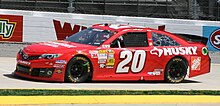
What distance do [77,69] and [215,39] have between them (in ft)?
35.7

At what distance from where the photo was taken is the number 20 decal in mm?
12641

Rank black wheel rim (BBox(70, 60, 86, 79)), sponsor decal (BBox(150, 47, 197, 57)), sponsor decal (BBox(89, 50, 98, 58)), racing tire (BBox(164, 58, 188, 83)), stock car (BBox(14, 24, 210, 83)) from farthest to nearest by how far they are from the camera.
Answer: racing tire (BBox(164, 58, 188, 83)) → sponsor decal (BBox(150, 47, 197, 57)) → sponsor decal (BBox(89, 50, 98, 58)) → black wheel rim (BBox(70, 60, 86, 79)) → stock car (BBox(14, 24, 210, 83))

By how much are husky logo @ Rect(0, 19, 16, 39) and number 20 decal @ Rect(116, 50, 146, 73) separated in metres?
7.29

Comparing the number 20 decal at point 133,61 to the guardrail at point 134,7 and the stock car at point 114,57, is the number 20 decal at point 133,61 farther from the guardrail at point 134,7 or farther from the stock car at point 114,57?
the guardrail at point 134,7

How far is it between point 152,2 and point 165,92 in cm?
1481

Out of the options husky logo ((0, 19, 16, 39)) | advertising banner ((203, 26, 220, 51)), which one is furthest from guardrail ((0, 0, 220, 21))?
husky logo ((0, 19, 16, 39))

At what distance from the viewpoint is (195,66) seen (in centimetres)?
1388

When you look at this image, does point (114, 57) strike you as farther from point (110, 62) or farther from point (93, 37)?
point (93, 37)

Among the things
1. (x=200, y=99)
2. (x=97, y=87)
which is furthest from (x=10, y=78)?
(x=200, y=99)

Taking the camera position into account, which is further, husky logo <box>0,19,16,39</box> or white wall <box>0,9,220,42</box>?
white wall <box>0,9,220,42</box>

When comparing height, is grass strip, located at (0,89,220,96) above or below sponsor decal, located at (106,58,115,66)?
below

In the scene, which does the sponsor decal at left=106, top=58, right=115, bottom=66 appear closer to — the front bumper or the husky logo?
the front bumper

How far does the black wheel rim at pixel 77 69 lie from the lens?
1190 centimetres

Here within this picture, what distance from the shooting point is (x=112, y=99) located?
9.80m
